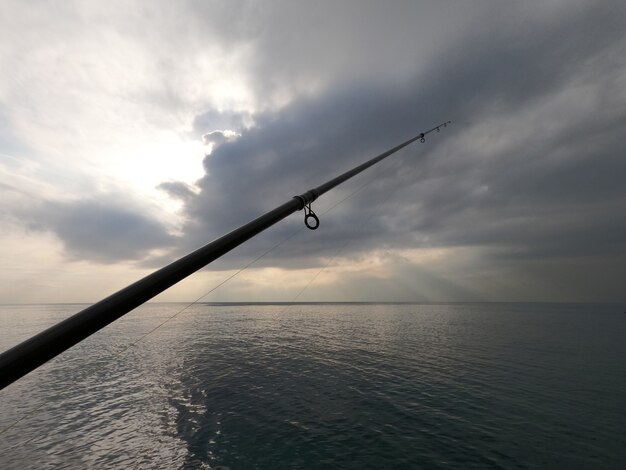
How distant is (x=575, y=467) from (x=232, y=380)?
93.9ft

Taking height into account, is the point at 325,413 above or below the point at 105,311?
below

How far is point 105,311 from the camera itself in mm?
2768

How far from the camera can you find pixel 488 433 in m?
19.4

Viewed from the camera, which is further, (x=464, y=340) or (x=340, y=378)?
(x=464, y=340)

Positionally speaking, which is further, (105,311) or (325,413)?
(325,413)

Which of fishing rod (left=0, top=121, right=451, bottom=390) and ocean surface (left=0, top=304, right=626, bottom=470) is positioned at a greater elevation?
fishing rod (left=0, top=121, right=451, bottom=390)

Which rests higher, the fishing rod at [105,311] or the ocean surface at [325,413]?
the fishing rod at [105,311]

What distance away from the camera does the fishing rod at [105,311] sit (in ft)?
7.70

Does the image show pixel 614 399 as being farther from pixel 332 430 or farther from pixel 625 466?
pixel 332 430

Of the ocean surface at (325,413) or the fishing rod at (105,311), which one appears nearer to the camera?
the fishing rod at (105,311)

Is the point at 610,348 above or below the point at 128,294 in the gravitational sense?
below

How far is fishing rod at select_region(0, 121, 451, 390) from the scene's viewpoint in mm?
2348

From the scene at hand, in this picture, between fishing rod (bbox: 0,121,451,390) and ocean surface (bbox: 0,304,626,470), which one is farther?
ocean surface (bbox: 0,304,626,470)

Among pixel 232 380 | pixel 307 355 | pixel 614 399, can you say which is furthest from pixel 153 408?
pixel 614 399
